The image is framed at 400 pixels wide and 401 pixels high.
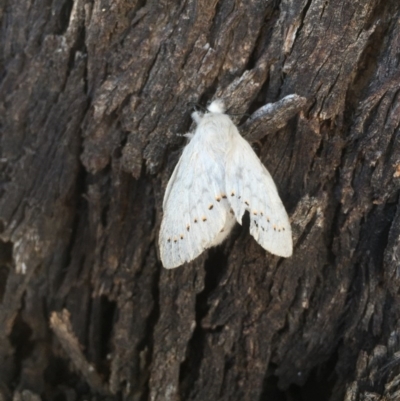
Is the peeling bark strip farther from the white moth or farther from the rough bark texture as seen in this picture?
the white moth

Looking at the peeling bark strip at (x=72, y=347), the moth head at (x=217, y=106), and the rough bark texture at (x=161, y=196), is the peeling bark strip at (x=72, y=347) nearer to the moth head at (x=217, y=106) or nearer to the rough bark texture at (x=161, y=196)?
the rough bark texture at (x=161, y=196)

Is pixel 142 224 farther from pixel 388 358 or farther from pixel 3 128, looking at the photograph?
pixel 388 358

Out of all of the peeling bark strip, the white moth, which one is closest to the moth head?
the white moth

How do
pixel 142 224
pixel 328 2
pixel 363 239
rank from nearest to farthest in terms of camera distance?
pixel 328 2 → pixel 363 239 → pixel 142 224

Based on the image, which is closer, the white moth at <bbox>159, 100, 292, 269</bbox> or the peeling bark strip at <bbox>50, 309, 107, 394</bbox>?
the white moth at <bbox>159, 100, 292, 269</bbox>

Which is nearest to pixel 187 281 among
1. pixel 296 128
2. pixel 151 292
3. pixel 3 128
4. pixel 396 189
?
pixel 151 292

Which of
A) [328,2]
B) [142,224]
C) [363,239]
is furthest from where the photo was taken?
[142,224]
